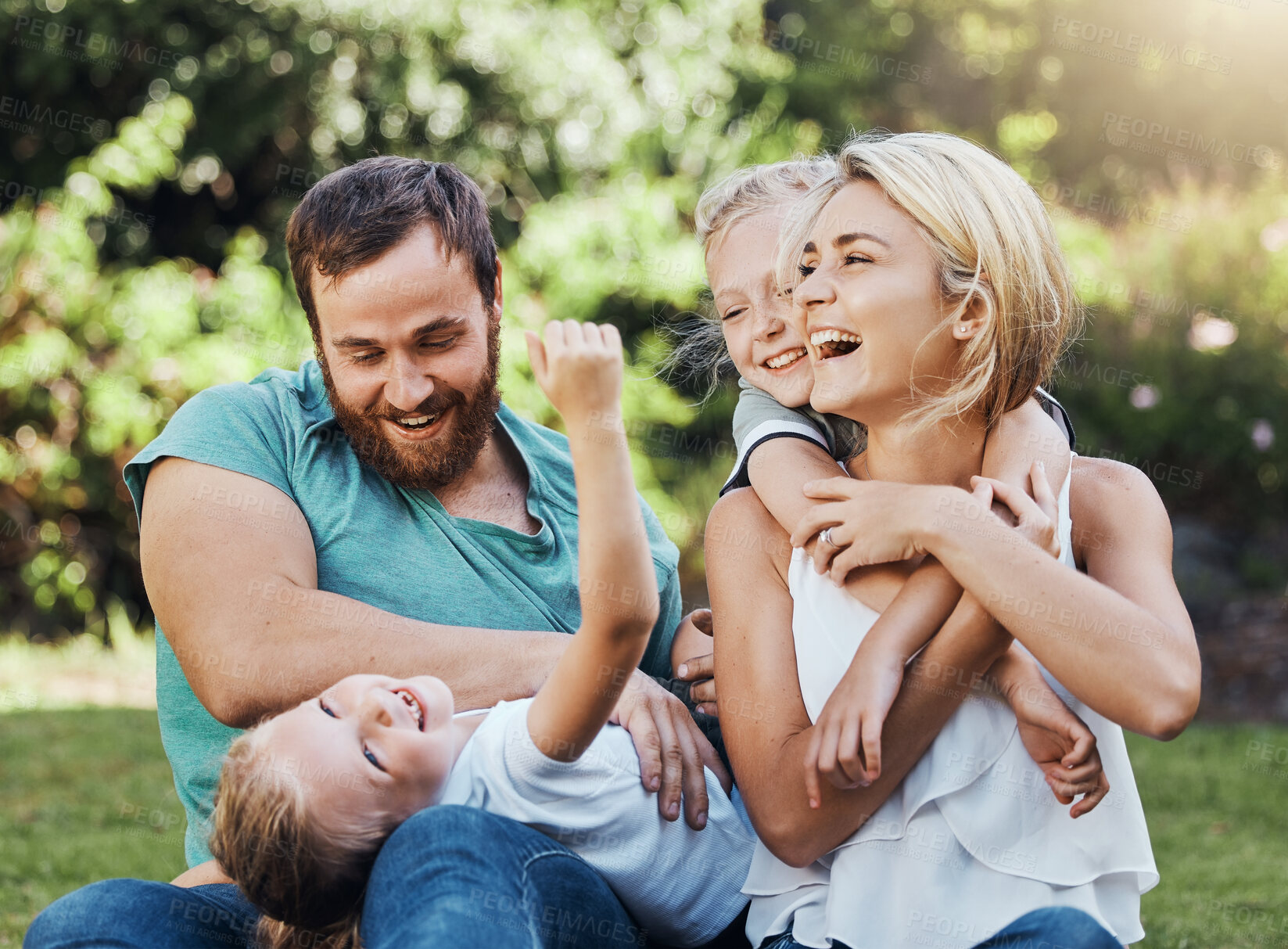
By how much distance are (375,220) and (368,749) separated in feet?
3.79

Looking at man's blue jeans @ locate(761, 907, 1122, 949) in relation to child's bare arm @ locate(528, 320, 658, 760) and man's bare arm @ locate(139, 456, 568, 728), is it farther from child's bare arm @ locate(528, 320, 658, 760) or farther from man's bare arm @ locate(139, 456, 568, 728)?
man's bare arm @ locate(139, 456, 568, 728)

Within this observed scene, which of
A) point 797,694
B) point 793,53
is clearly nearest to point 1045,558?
point 797,694

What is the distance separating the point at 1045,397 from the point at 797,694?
84 cm

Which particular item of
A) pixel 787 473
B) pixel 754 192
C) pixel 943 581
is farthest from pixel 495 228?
pixel 943 581

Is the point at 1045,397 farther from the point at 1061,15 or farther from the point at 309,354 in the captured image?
the point at 1061,15

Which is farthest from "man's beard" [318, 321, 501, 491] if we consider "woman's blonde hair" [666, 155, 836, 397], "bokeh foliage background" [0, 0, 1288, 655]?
"bokeh foliage background" [0, 0, 1288, 655]

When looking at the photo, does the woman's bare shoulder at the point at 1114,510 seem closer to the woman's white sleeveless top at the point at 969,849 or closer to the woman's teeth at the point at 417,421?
the woman's white sleeveless top at the point at 969,849

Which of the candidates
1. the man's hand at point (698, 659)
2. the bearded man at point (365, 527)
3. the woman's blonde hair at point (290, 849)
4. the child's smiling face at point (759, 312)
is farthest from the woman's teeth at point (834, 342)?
the woman's blonde hair at point (290, 849)

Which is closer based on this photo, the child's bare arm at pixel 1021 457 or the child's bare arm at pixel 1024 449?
the child's bare arm at pixel 1021 457

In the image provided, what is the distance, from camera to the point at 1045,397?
7.72 feet

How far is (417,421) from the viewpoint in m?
2.52

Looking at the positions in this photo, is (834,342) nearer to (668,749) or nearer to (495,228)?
(668,749)

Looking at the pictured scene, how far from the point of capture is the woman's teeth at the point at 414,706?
1.93 meters

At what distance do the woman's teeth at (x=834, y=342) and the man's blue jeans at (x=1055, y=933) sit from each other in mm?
945
